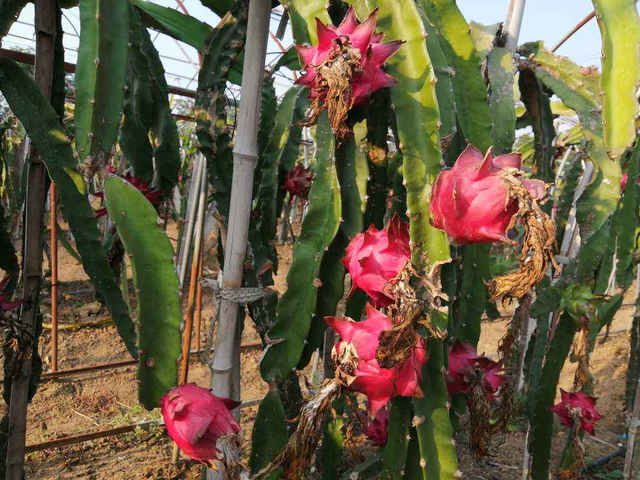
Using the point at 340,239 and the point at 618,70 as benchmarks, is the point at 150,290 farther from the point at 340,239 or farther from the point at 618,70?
the point at 618,70

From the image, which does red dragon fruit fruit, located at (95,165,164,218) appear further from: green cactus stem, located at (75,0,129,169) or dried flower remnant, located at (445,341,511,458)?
dried flower remnant, located at (445,341,511,458)

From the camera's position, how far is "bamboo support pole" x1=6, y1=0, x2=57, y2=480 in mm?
951

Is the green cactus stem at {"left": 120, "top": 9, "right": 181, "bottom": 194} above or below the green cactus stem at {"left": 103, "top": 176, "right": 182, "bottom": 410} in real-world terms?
above

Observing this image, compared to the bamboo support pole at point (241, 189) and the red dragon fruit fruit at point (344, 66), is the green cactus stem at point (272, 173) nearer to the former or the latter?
the bamboo support pole at point (241, 189)

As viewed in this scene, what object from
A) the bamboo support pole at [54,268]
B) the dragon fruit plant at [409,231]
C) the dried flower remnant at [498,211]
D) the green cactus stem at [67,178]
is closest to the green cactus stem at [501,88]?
the dragon fruit plant at [409,231]

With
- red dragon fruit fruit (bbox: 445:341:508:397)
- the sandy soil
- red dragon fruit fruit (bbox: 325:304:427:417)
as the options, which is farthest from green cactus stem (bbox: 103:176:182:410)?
the sandy soil

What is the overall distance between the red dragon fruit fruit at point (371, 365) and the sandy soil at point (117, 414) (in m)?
1.83

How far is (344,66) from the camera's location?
1.96ft

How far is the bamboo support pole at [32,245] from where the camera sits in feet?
3.12

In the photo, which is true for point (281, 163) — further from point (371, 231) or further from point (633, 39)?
point (633, 39)

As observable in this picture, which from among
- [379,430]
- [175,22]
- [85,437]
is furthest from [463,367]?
[85,437]

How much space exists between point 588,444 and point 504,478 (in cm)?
71

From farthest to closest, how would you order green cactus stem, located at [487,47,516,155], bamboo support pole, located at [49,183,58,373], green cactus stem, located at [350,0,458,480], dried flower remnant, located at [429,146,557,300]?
bamboo support pole, located at [49,183,58,373]
green cactus stem, located at [487,47,516,155]
green cactus stem, located at [350,0,458,480]
dried flower remnant, located at [429,146,557,300]

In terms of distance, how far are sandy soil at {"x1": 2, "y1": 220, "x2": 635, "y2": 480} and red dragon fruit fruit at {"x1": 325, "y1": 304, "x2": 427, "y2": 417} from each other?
1.83 meters
